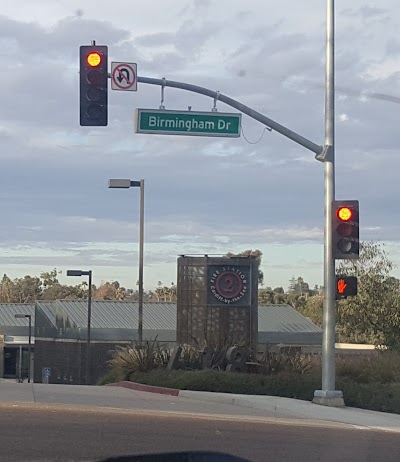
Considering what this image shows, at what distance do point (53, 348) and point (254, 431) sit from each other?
42.8 meters

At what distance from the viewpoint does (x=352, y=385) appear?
21000mm

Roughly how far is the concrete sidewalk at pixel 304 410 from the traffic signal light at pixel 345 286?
2.40 meters

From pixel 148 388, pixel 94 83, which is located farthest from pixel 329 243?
pixel 148 388

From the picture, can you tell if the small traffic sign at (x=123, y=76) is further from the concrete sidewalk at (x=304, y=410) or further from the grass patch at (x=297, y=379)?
the grass patch at (x=297, y=379)

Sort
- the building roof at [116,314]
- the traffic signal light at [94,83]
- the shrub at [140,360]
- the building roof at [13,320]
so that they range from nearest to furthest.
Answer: the traffic signal light at [94,83] < the shrub at [140,360] < the building roof at [116,314] < the building roof at [13,320]

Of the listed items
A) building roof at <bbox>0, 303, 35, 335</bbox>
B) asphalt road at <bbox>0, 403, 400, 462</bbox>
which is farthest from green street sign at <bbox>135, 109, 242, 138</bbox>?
building roof at <bbox>0, 303, 35, 335</bbox>

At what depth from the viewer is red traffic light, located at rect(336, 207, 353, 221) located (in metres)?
19.0

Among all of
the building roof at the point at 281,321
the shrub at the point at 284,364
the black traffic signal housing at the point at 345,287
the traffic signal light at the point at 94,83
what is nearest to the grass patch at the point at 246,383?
the shrub at the point at 284,364

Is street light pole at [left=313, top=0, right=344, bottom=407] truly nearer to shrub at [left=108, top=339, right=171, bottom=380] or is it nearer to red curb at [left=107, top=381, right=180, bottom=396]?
red curb at [left=107, top=381, right=180, bottom=396]

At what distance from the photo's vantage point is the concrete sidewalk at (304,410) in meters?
17.2

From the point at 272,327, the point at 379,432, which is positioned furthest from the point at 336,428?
the point at 272,327

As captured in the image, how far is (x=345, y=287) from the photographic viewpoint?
19.1 metres

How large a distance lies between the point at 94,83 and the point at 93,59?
458 mm

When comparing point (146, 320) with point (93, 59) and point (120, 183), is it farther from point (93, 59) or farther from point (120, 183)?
point (93, 59)
